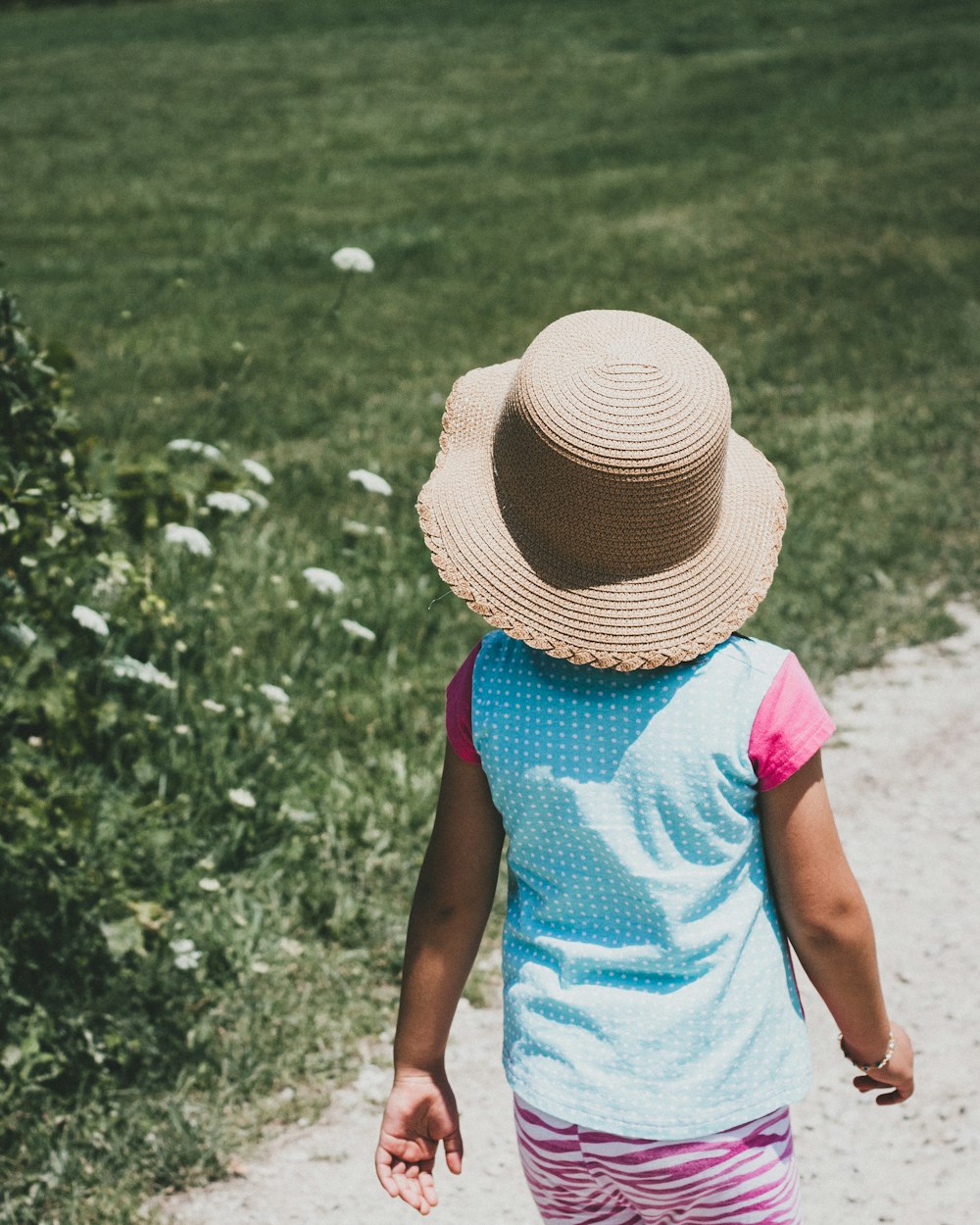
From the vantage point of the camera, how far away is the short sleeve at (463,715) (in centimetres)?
164

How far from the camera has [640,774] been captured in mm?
1545

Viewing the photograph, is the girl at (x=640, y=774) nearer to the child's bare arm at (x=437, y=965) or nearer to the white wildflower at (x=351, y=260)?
the child's bare arm at (x=437, y=965)

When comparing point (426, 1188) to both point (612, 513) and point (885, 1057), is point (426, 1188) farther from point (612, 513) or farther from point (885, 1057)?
point (612, 513)

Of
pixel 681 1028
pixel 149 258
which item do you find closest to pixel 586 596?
pixel 681 1028

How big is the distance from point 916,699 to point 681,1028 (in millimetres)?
3092

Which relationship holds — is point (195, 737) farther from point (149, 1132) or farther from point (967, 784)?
point (967, 784)

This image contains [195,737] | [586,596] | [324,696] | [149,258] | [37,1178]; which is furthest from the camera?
[149,258]

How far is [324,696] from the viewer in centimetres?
384

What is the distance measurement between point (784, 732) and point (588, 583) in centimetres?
28

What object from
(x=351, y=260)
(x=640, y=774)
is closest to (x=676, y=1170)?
(x=640, y=774)

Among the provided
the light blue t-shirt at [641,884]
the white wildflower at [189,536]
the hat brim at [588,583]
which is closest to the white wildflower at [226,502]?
the white wildflower at [189,536]

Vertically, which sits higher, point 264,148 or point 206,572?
point 206,572

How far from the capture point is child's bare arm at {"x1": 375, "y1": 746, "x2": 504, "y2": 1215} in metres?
1.71

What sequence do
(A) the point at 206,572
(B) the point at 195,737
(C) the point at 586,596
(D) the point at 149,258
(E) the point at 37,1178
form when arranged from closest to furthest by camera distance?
(C) the point at 586,596 < (E) the point at 37,1178 < (B) the point at 195,737 < (A) the point at 206,572 < (D) the point at 149,258
